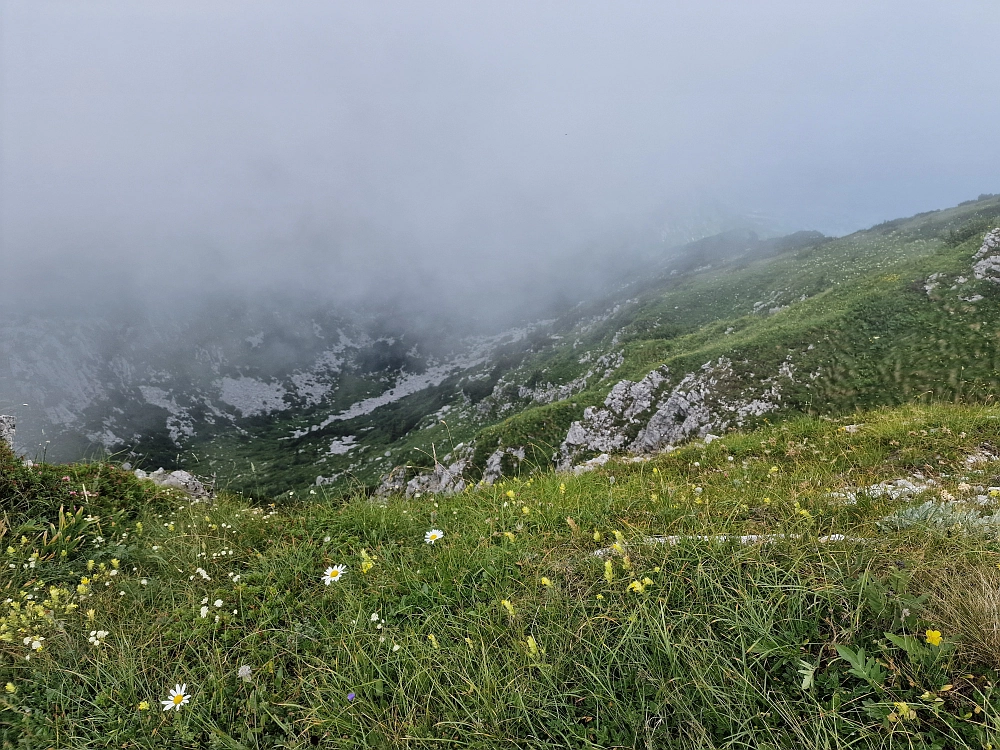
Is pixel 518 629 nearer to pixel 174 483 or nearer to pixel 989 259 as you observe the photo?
pixel 174 483

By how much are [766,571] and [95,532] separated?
7.98 meters

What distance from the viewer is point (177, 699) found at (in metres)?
3.48

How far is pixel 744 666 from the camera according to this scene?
116 inches

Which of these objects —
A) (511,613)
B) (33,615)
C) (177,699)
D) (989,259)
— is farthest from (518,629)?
(989,259)

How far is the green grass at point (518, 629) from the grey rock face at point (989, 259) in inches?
1462

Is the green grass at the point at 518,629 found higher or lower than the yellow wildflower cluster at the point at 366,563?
lower

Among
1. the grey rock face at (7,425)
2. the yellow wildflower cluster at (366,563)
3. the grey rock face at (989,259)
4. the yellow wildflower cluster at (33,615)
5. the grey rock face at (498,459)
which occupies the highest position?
the grey rock face at (7,425)

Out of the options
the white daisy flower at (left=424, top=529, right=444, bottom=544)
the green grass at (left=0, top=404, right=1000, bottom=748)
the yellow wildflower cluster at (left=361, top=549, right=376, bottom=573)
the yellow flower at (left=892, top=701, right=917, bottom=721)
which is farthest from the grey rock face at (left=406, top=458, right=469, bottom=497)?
the yellow flower at (left=892, top=701, right=917, bottom=721)

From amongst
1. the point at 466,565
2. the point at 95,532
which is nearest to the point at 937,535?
the point at 466,565

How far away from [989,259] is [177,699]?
47.1 metres

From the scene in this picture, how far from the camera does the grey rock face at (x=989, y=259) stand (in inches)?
1188

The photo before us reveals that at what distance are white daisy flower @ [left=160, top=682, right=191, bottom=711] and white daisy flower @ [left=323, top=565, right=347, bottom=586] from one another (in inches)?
49.5

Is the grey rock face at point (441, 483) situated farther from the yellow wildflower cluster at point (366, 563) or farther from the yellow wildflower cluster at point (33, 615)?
the yellow wildflower cluster at point (33, 615)

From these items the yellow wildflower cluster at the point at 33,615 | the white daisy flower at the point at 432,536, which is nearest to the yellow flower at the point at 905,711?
the white daisy flower at the point at 432,536
